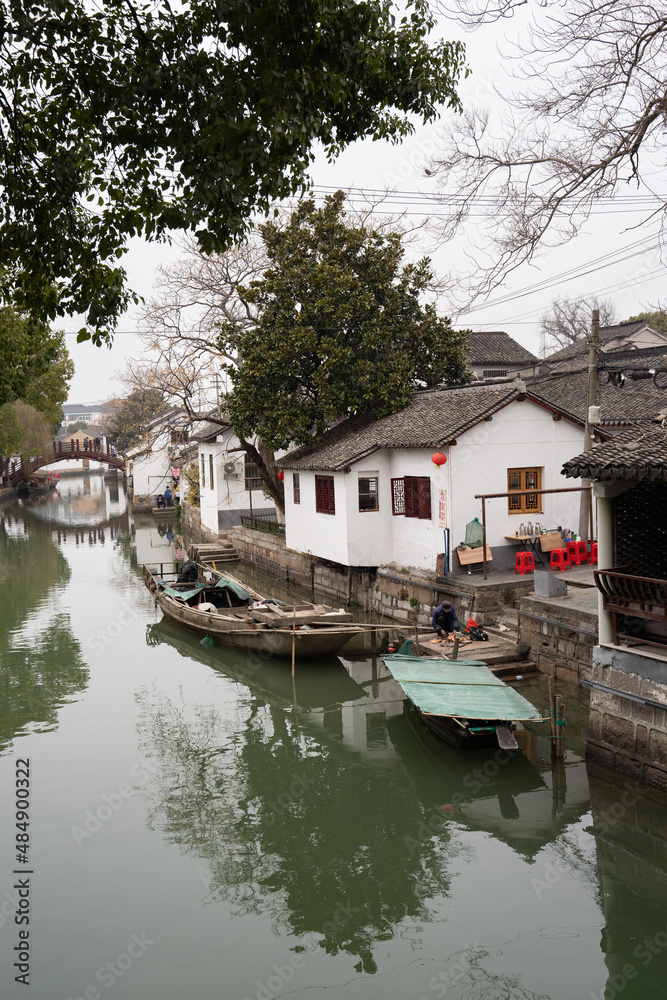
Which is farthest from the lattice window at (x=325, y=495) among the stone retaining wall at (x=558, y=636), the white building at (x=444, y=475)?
the stone retaining wall at (x=558, y=636)

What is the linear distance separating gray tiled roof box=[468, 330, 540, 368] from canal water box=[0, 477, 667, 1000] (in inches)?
1028

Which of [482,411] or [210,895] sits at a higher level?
[482,411]

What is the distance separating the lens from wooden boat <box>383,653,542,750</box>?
1082 centimetres

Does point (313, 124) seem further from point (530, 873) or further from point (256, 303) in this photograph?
point (256, 303)

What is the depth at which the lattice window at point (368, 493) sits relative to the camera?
20547 mm

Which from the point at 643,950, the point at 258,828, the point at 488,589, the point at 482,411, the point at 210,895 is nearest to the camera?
the point at 643,950

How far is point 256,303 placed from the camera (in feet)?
79.5

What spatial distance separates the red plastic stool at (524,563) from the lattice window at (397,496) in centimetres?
373

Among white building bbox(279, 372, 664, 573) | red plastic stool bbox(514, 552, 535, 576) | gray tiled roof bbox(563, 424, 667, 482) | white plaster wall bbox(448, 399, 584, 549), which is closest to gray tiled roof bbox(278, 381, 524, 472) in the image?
white building bbox(279, 372, 664, 573)

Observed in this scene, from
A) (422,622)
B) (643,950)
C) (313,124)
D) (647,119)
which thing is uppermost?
(647,119)

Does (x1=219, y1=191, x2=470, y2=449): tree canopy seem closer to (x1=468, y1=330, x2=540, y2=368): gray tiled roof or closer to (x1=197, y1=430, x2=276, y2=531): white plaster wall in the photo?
(x1=197, y1=430, x2=276, y2=531): white plaster wall

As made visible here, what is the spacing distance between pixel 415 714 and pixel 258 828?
4.29 metres

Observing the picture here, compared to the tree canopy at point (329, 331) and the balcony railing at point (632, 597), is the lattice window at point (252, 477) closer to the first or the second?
the tree canopy at point (329, 331)

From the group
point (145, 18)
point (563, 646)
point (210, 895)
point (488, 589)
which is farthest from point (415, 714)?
point (145, 18)
